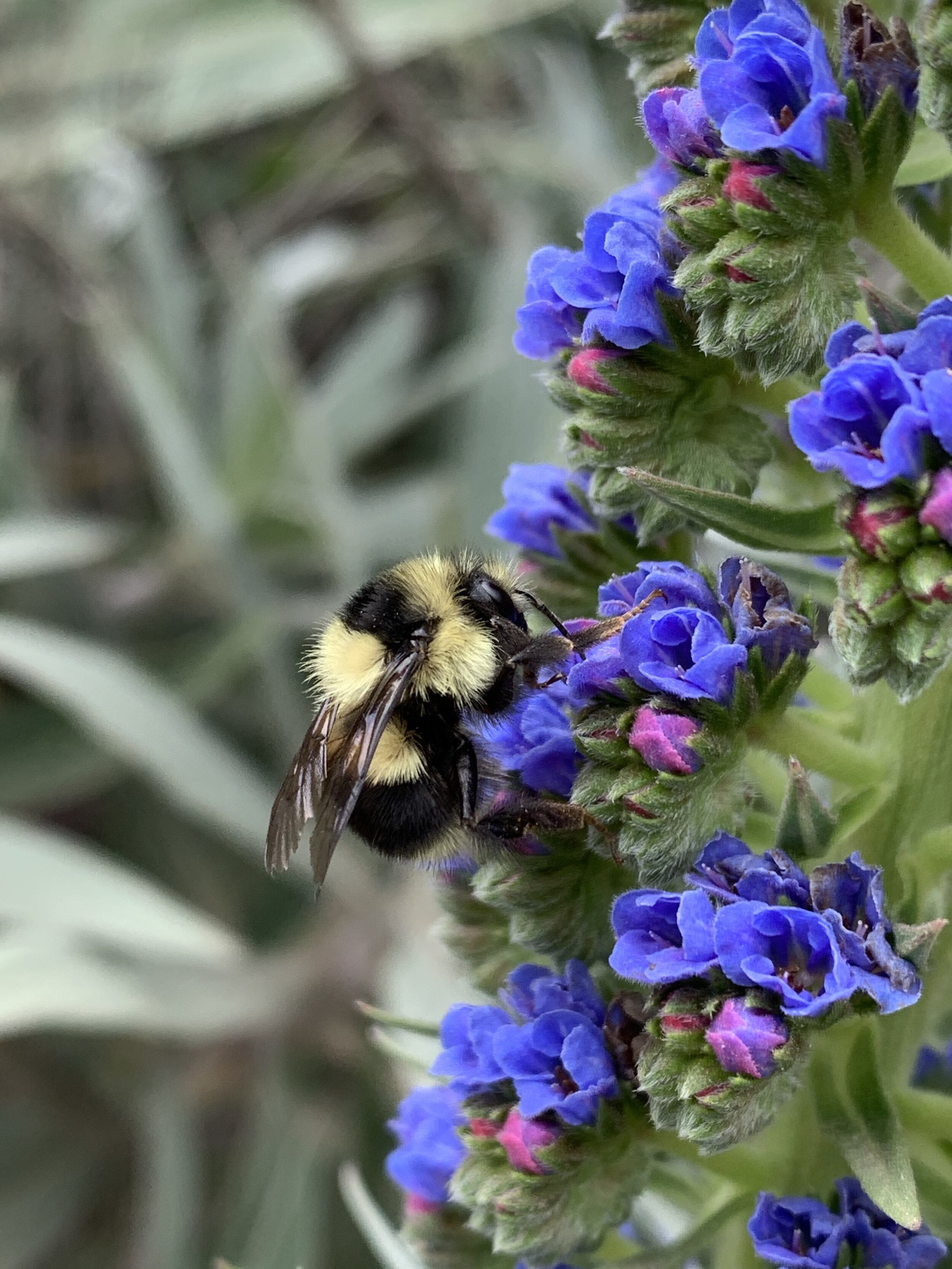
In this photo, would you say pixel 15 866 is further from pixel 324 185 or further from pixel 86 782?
pixel 324 185

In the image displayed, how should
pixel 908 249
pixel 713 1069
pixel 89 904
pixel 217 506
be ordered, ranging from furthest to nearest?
pixel 217 506
pixel 89 904
pixel 908 249
pixel 713 1069

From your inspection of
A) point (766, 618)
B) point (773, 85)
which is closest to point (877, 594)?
point (766, 618)

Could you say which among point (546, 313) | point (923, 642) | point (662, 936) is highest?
point (546, 313)

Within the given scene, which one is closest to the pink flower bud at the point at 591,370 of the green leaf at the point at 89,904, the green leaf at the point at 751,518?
the green leaf at the point at 751,518

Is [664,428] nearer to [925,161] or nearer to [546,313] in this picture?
[546,313]

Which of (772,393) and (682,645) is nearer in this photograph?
(682,645)

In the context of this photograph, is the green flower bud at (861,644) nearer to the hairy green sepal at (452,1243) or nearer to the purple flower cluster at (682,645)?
the purple flower cluster at (682,645)

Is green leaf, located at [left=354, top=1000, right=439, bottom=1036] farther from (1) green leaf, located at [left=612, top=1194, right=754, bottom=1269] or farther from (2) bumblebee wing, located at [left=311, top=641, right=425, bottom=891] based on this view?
(1) green leaf, located at [left=612, top=1194, right=754, bottom=1269]
